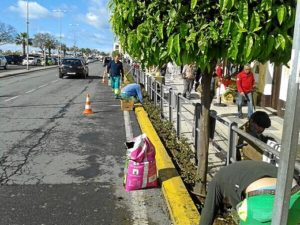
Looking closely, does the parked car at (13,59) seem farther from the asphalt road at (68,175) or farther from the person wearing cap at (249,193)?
the person wearing cap at (249,193)

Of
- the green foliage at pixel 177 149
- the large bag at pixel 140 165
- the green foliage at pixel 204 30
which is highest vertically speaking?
the green foliage at pixel 204 30

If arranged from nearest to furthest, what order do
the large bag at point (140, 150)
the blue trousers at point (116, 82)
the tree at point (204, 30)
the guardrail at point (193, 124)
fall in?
the tree at point (204, 30) → the guardrail at point (193, 124) → the large bag at point (140, 150) → the blue trousers at point (116, 82)

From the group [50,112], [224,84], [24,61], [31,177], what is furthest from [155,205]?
[24,61]

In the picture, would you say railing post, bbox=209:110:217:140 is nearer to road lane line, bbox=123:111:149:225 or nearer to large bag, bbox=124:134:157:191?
large bag, bbox=124:134:157:191

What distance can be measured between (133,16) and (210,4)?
753mm

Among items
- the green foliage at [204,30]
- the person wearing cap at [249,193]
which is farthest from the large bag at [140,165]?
the person wearing cap at [249,193]

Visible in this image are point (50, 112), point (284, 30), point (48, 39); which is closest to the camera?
point (284, 30)

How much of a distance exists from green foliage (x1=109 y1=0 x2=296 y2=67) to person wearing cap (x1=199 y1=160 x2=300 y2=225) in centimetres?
91

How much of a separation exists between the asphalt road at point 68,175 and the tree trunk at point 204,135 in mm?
556

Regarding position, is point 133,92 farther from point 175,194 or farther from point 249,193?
point 249,193

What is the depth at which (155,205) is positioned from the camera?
4.77 m

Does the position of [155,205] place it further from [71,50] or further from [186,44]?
[71,50]

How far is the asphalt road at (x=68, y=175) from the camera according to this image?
4.46 metres

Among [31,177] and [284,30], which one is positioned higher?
[284,30]
